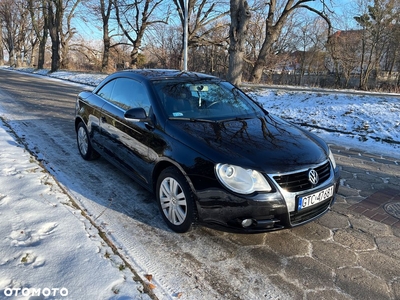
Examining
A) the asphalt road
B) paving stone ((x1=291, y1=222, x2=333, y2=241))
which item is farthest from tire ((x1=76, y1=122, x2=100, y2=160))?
paving stone ((x1=291, y1=222, x2=333, y2=241))

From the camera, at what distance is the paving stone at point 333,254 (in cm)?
274

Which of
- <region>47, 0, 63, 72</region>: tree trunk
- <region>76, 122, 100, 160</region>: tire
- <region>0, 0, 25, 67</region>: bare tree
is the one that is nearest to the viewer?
<region>76, 122, 100, 160</region>: tire

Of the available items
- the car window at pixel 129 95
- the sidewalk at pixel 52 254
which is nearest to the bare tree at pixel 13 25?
the car window at pixel 129 95

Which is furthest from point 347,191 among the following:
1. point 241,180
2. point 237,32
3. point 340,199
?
point 237,32

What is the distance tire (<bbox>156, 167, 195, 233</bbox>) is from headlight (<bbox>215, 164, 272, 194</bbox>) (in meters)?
0.38

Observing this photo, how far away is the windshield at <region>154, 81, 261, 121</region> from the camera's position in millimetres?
3535

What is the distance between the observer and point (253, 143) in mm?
2975

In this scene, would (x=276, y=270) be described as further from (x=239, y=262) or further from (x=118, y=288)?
(x=118, y=288)

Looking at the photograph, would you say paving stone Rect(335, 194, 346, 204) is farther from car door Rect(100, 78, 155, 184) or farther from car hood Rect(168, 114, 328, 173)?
car door Rect(100, 78, 155, 184)

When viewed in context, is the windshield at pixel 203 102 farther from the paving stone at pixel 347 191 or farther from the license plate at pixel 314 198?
the paving stone at pixel 347 191

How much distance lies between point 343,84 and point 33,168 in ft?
95.5

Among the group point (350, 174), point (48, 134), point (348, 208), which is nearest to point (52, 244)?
point (348, 208)

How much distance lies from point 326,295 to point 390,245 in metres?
1.12

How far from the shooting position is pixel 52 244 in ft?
8.80
